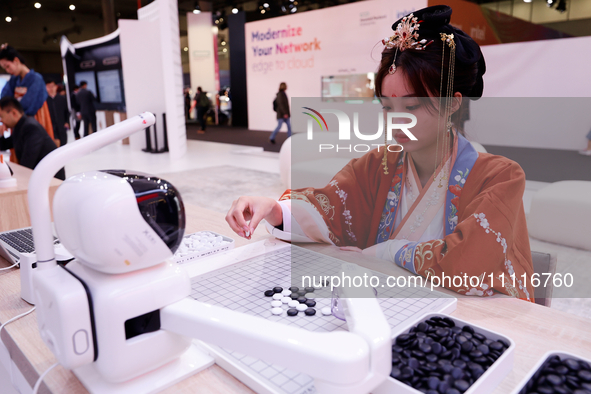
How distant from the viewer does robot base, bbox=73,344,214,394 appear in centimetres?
56

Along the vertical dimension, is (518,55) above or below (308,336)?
above

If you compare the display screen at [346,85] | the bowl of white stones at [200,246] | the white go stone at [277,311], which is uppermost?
the display screen at [346,85]

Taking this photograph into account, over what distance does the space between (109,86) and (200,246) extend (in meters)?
10.2

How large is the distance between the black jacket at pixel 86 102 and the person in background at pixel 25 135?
6.53m

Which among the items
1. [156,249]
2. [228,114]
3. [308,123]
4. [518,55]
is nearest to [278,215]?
[308,123]

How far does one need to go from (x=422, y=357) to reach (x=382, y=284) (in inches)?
10.6

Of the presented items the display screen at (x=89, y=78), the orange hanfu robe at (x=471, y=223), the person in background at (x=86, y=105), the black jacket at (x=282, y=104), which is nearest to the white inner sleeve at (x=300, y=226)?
the orange hanfu robe at (x=471, y=223)

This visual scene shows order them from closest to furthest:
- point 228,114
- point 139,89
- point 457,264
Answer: point 457,264, point 139,89, point 228,114

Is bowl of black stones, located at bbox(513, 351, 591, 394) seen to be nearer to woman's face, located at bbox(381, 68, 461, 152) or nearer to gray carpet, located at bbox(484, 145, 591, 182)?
gray carpet, located at bbox(484, 145, 591, 182)

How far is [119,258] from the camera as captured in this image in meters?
0.50

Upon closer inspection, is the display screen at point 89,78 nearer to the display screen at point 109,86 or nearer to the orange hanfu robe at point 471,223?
the display screen at point 109,86

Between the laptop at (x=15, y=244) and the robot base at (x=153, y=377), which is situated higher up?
the laptop at (x=15, y=244)

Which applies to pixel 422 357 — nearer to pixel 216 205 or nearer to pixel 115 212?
pixel 115 212

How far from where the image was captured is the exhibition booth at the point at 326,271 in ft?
1.65
